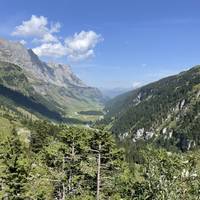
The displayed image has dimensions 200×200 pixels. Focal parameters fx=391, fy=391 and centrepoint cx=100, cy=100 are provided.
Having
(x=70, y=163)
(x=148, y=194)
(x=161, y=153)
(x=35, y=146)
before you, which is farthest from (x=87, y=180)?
(x=35, y=146)

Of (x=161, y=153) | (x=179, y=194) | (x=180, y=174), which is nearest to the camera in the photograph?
(x=179, y=194)

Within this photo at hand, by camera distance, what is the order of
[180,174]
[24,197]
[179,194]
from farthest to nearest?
[24,197]
[180,174]
[179,194]

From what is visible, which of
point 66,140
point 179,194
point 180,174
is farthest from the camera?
point 66,140

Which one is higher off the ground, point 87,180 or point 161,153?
point 161,153

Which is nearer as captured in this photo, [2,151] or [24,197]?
[24,197]

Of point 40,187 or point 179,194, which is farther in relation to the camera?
point 40,187

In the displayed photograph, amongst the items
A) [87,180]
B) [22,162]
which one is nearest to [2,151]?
[22,162]

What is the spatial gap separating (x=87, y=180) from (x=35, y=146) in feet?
209

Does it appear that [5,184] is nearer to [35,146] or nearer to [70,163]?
[70,163]

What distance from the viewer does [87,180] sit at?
157 feet

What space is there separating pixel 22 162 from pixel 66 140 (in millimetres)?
7174

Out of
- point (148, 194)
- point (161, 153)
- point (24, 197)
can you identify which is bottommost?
point (24, 197)

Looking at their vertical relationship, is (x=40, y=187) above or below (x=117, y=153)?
below

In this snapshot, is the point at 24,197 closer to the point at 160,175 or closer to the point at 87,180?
the point at 87,180
